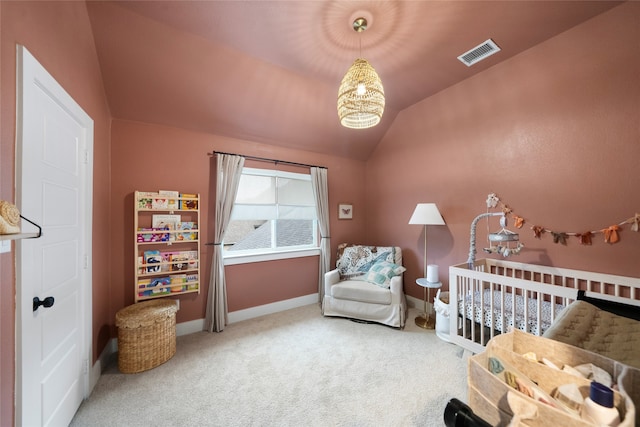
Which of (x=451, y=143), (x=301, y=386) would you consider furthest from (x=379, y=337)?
(x=451, y=143)

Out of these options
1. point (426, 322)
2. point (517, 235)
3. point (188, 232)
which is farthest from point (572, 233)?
point (188, 232)

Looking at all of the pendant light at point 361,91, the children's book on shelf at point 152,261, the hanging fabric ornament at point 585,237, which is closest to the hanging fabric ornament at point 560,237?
the hanging fabric ornament at point 585,237

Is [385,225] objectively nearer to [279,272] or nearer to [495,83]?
[279,272]

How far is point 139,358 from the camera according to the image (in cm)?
203

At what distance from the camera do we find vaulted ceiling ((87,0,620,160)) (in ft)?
5.99

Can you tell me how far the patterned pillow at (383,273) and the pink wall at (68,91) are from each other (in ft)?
9.28

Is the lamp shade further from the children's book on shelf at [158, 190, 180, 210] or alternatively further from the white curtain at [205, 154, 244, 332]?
the children's book on shelf at [158, 190, 180, 210]

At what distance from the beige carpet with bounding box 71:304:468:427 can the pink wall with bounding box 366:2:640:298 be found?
4.43 ft

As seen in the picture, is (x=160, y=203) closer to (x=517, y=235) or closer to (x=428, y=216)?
(x=428, y=216)

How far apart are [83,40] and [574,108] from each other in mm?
4066

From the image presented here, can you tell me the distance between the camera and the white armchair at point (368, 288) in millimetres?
2822

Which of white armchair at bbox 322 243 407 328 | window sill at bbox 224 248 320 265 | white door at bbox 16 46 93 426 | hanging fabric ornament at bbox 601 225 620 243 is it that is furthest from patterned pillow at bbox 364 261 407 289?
white door at bbox 16 46 93 426

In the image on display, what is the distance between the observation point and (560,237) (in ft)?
7.25

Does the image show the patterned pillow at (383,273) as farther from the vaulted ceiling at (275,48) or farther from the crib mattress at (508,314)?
the vaulted ceiling at (275,48)
